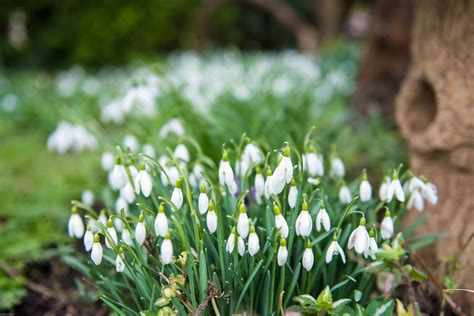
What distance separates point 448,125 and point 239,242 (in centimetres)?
123

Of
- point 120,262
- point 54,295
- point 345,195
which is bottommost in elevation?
point 54,295

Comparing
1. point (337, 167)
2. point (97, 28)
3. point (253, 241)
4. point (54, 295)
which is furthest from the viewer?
point (97, 28)

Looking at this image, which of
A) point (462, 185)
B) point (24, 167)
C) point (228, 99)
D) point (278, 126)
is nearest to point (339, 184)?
point (462, 185)

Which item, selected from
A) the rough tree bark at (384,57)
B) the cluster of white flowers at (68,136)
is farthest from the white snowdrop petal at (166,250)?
the rough tree bark at (384,57)

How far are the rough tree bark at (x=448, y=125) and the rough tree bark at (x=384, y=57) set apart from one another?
2.11 meters

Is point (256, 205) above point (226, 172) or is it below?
below

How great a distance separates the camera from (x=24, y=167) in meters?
4.51

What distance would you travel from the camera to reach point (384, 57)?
488 cm

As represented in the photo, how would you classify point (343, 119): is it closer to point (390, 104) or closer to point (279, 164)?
point (390, 104)

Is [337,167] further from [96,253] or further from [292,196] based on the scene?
[96,253]

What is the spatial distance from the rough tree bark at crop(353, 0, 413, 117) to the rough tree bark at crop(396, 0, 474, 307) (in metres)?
2.11

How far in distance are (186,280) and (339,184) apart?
750 millimetres

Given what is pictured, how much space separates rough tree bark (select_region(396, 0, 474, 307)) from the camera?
89.7 inches

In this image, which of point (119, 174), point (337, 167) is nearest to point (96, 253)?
point (119, 174)
